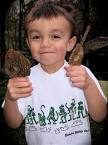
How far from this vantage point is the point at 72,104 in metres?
1.00

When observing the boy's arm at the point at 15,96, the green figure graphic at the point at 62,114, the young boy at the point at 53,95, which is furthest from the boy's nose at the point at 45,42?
the green figure graphic at the point at 62,114

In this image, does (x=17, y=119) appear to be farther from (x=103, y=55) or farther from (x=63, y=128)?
(x=103, y=55)

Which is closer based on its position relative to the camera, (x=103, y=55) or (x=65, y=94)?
(x=65, y=94)

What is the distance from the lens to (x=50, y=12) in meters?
0.91

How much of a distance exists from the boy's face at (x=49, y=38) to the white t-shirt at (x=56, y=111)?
0.11 meters

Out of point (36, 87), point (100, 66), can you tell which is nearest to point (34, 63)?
point (36, 87)

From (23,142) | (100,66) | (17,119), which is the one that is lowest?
(23,142)

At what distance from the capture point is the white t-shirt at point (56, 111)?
99 centimetres

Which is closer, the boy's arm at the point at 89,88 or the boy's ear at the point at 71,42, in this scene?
the boy's arm at the point at 89,88

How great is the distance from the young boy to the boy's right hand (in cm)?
5

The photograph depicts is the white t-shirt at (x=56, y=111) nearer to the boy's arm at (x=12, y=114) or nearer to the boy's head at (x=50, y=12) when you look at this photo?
the boy's arm at (x=12, y=114)

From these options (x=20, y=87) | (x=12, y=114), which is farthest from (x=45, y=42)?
(x=12, y=114)

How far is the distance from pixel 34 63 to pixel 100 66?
0.21 m

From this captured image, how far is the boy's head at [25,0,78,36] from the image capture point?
0.91 metres
